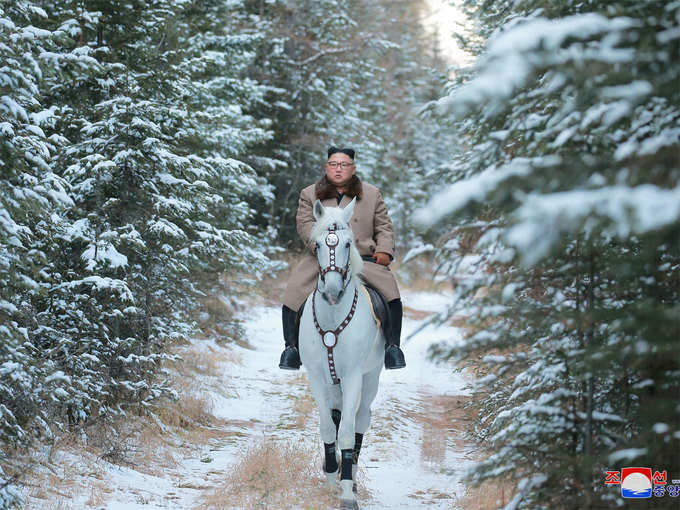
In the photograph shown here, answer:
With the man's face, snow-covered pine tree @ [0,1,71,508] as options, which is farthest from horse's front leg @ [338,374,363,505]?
snow-covered pine tree @ [0,1,71,508]

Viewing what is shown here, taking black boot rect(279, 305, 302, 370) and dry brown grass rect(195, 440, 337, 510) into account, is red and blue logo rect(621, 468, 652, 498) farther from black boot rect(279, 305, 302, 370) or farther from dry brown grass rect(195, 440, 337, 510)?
black boot rect(279, 305, 302, 370)

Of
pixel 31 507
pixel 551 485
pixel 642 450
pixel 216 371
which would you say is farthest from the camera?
pixel 216 371

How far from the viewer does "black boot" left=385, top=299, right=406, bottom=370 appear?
6.57 m

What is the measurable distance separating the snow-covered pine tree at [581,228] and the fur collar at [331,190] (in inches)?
98.8

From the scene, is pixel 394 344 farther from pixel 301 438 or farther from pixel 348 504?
pixel 301 438

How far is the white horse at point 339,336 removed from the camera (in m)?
5.54

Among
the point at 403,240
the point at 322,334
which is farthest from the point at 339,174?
the point at 403,240

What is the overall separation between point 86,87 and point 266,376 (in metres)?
6.54

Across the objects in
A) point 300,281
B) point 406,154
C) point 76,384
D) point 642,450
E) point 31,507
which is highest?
point 406,154

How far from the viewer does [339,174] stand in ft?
22.4

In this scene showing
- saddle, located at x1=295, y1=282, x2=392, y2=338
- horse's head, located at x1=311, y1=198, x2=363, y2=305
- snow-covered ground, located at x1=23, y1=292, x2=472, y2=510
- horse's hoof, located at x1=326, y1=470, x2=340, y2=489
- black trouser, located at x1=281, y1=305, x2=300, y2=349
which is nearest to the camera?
horse's head, located at x1=311, y1=198, x2=363, y2=305

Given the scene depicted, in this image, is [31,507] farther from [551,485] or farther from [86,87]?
[86,87]

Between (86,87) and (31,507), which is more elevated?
(86,87)

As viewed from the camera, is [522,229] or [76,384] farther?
[76,384]
